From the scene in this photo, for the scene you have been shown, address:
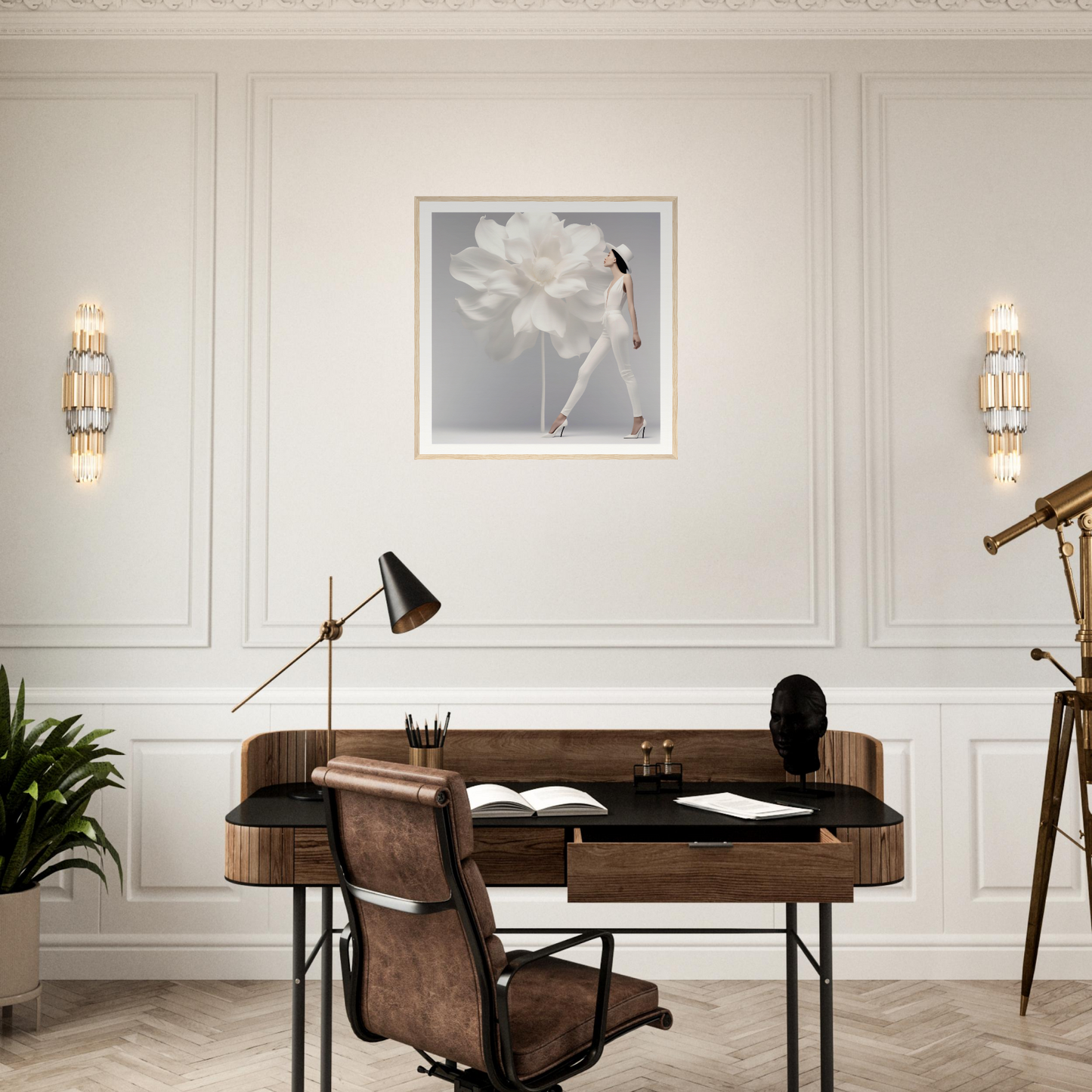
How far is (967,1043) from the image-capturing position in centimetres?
290

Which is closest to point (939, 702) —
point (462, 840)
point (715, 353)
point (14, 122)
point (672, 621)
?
point (672, 621)

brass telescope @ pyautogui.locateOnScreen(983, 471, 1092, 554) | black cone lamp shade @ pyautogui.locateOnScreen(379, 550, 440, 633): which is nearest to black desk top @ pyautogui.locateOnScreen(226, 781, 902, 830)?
black cone lamp shade @ pyautogui.locateOnScreen(379, 550, 440, 633)

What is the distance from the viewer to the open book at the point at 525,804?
222 centimetres

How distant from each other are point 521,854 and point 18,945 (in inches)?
70.9

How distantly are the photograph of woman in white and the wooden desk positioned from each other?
1.37 m

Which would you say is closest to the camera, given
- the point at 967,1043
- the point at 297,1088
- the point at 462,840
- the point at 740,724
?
the point at 462,840

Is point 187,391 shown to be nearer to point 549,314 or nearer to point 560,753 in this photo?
point 549,314

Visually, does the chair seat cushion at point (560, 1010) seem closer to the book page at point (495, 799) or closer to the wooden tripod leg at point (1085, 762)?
the book page at point (495, 799)

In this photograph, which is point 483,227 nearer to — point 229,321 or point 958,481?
point 229,321

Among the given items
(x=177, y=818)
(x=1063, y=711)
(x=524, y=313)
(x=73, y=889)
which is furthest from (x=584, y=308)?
(x=73, y=889)

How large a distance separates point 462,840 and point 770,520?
2.09 metres

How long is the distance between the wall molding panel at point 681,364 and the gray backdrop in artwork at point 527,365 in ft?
0.85

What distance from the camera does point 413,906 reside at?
176cm

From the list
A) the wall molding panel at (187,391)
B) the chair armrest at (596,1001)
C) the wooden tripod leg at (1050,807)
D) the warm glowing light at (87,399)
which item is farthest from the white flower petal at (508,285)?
the chair armrest at (596,1001)
